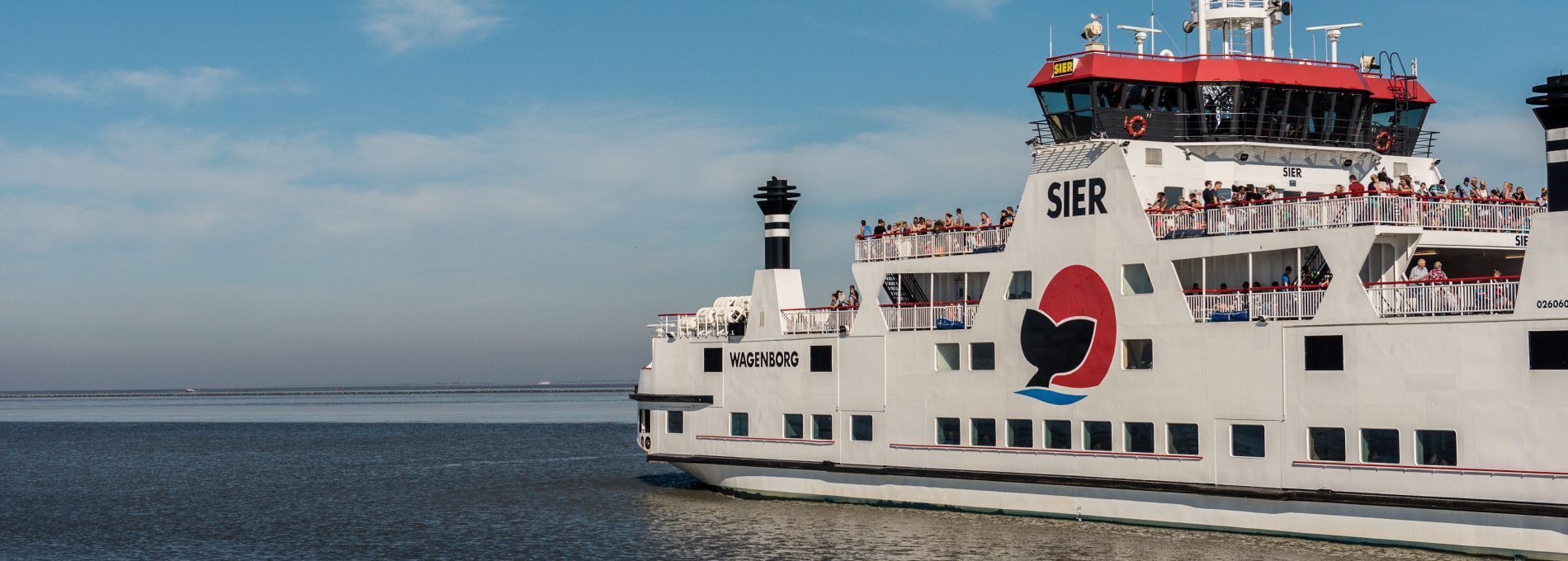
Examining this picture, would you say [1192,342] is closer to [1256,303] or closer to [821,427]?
[1256,303]

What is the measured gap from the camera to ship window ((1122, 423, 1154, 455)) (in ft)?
82.4

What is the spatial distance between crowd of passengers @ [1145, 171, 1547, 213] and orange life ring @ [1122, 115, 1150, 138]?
5.49ft

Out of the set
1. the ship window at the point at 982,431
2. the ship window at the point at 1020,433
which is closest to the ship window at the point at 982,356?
the ship window at the point at 982,431

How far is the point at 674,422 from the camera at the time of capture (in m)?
33.8

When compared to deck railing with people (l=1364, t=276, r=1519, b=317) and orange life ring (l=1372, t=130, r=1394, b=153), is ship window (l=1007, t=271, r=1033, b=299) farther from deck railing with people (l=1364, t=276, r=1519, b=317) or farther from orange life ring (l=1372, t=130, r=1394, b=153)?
orange life ring (l=1372, t=130, r=1394, b=153)

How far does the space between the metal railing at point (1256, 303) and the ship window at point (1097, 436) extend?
2674 mm

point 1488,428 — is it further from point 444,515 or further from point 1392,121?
point 444,515

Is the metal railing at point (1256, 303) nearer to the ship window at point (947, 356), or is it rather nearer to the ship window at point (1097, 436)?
the ship window at point (1097, 436)

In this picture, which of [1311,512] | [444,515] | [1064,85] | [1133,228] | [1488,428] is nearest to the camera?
[1488,428]

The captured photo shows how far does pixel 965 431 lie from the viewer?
28.1 m

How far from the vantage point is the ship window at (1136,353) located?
2523 centimetres

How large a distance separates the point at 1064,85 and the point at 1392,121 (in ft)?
22.3

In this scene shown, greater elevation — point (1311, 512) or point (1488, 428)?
point (1488, 428)

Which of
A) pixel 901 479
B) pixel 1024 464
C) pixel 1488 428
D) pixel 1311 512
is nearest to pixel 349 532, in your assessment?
pixel 901 479
